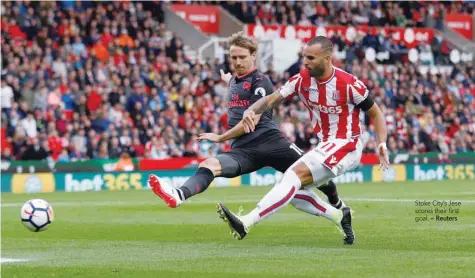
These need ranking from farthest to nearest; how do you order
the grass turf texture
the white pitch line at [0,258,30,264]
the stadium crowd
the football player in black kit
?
1. the stadium crowd
2. the football player in black kit
3. the white pitch line at [0,258,30,264]
4. the grass turf texture

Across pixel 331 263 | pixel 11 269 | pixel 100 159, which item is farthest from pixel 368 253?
pixel 100 159

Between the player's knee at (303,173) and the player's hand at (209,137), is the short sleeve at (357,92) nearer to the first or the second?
the player's knee at (303,173)

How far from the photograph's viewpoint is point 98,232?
13.8m

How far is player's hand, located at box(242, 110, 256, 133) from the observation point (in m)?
11.2

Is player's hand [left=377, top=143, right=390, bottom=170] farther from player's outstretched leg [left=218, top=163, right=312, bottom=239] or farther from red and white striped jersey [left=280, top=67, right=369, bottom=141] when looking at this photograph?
player's outstretched leg [left=218, top=163, right=312, bottom=239]

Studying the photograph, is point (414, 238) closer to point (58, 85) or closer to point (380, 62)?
point (58, 85)

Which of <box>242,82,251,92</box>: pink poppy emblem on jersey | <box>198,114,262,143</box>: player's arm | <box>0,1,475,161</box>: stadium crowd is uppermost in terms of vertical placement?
<box>242,82,251,92</box>: pink poppy emblem on jersey

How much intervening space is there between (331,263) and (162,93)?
70.6ft

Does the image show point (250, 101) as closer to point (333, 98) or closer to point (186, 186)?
point (333, 98)

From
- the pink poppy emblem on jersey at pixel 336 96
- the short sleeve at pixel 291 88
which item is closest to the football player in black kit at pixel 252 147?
the short sleeve at pixel 291 88

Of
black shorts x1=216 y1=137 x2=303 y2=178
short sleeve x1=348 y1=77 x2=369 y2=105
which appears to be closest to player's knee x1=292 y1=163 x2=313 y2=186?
short sleeve x1=348 y1=77 x2=369 y2=105

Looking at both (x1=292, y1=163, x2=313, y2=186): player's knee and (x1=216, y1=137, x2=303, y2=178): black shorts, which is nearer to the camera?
(x1=292, y1=163, x2=313, y2=186): player's knee

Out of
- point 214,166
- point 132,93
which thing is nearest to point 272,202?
point 214,166

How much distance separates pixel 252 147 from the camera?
1212 centimetres
